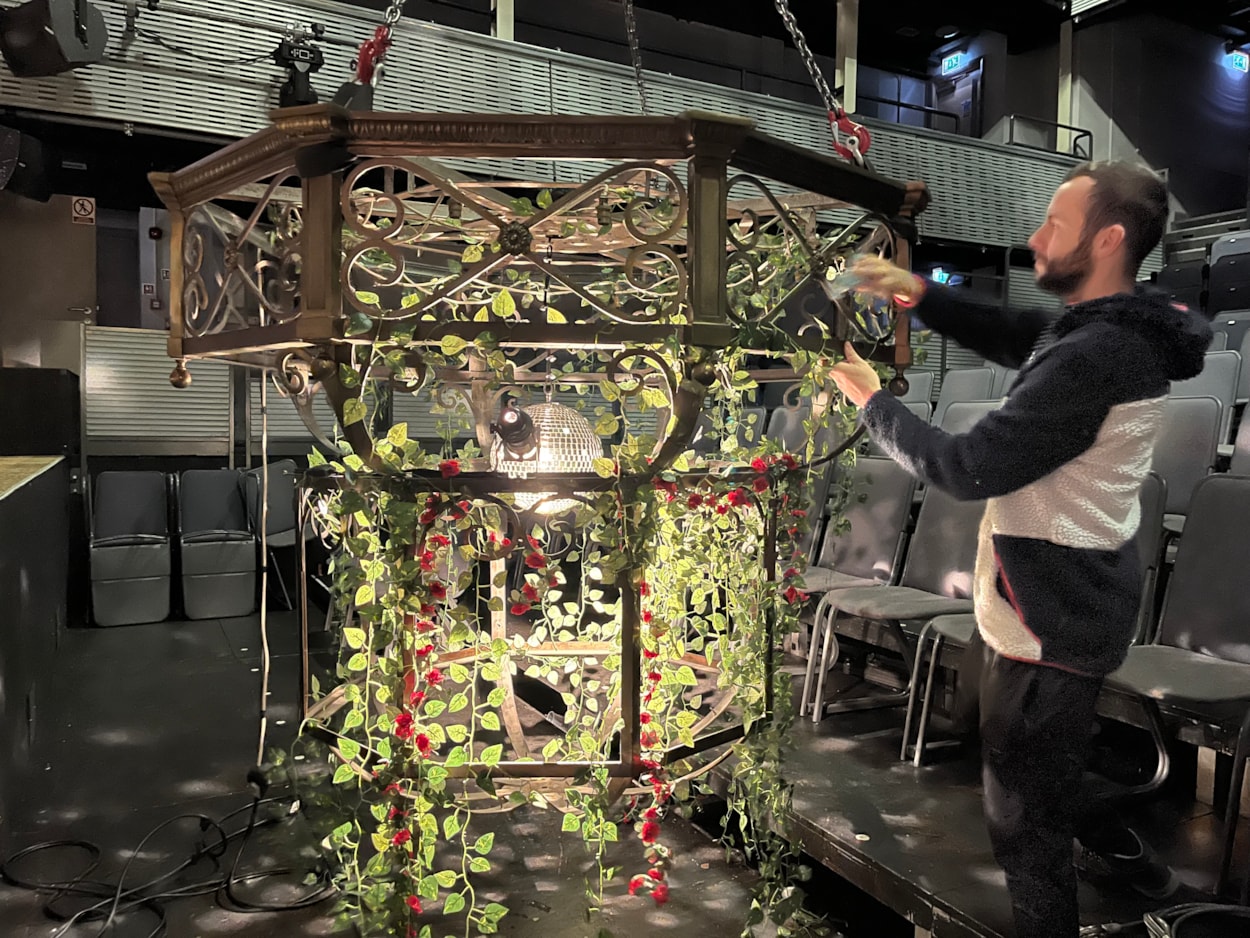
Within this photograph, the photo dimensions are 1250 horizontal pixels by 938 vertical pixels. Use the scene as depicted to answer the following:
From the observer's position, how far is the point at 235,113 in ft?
18.6

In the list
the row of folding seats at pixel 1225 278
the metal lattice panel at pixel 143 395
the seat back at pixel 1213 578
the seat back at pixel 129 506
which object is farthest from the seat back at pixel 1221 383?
the metal lattice panel at pixel 143 395

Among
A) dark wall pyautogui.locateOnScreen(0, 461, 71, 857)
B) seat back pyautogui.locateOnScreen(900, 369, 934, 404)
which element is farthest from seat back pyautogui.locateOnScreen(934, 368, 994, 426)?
dark wall pyautogui.locateOnScreen(0, 461, 71, 857)

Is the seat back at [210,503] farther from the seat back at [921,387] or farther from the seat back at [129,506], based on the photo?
the seat back at [921,387]

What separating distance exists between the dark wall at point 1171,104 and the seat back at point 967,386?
5349mm

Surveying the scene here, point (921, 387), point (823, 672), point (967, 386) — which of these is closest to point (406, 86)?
point (921, 387)

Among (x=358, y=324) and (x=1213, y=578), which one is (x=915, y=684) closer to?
(x=1213, y=578)

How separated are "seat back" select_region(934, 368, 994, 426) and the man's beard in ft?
13.2

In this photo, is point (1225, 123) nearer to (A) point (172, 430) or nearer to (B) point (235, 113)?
(B) point (235, 113)

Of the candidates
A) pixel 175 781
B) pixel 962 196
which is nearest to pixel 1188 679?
pixel 175 781

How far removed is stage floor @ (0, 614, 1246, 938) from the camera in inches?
70.1

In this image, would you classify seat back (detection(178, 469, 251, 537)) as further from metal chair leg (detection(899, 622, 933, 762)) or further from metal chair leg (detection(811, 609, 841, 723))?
metal chair leg (detection(899, 622, 933, 762))

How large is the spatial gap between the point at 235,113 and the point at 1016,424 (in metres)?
5.85

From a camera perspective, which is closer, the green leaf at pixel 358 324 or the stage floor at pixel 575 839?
the green leaf at pixel 358 324

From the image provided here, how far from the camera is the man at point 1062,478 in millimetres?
1279
